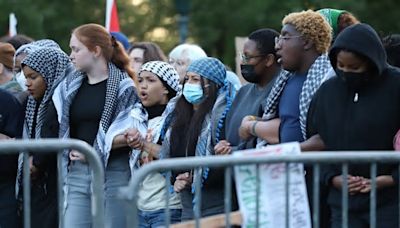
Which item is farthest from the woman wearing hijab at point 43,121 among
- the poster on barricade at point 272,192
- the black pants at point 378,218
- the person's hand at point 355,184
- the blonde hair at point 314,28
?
the poster on barricade at point 272,192

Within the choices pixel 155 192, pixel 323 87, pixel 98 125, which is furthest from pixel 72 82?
pixel 323 87

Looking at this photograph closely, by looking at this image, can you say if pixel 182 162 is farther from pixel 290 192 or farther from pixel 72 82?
pixel 72 82

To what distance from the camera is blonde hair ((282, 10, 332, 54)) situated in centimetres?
721

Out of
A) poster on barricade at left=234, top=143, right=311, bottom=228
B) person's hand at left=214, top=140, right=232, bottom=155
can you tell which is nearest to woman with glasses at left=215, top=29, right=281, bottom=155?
person's hand at left=214, top=140, right=232, bottom=155

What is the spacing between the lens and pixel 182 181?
8109 mm

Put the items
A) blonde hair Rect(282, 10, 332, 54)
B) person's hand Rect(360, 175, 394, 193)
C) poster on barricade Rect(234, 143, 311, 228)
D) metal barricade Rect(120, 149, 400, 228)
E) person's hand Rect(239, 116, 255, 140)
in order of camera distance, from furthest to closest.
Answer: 1. person's hand Rect(239, 116, 255, 140)
2. blonde hair Rect(282, 10, 332, 54)
3. person's hand Rect(360, 175, 394, 193)
4. poster on barricade Rect(234, 143, 311, 228)
5. metal barricade Rect(120, 149, 400, 228)

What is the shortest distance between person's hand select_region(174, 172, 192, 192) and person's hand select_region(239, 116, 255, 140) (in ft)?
2.48

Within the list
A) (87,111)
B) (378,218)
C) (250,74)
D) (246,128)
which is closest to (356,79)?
(378,218)

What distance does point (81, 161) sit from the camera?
27.1 feet

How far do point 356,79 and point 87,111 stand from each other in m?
2.52

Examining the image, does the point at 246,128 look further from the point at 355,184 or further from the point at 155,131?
the point at 155,131

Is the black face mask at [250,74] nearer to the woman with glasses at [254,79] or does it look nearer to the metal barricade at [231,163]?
the woman with glasses at [254,79]

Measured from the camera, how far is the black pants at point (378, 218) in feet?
21.0

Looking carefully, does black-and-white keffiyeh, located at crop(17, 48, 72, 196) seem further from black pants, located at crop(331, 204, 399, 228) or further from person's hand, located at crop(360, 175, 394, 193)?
person's hand, located at crop(360, 175, 394, 193)
